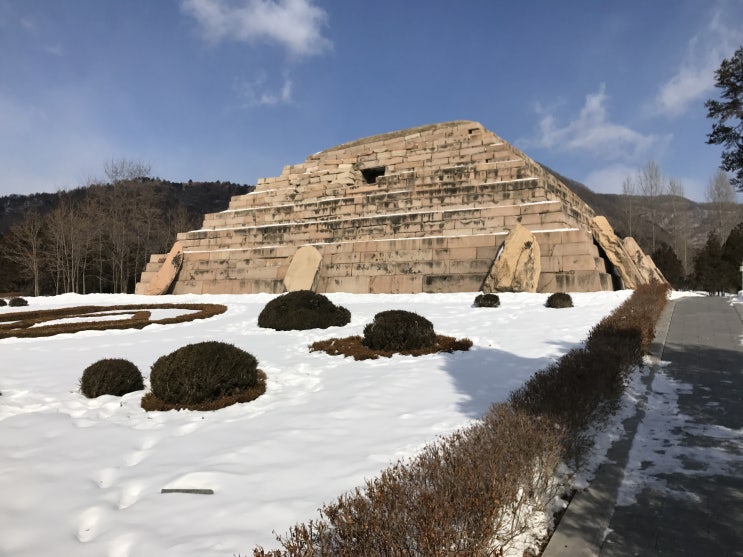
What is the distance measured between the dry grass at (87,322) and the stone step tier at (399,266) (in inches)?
259

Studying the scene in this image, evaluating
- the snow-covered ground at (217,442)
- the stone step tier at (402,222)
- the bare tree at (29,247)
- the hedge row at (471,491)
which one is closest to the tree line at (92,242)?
the bare tree at (29,247)

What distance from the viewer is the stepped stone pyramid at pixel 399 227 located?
64.5 feet

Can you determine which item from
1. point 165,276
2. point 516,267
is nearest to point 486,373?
point 516,267

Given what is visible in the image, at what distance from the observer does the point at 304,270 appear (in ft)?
72.4

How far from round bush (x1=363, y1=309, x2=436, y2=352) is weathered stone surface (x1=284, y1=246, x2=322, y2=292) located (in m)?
12.9

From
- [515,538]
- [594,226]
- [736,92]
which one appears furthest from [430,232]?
[515,538]

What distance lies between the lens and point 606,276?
1836 cm

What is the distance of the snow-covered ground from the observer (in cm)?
292

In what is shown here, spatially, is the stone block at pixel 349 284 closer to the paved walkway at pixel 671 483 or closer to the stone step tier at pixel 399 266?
the stone step tier at pixel 399 266

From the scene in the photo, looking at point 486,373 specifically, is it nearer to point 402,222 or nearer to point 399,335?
point 399,335

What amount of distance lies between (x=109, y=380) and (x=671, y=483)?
22.1ft

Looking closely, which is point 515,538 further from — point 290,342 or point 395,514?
point 290,342

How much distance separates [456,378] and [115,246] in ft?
136

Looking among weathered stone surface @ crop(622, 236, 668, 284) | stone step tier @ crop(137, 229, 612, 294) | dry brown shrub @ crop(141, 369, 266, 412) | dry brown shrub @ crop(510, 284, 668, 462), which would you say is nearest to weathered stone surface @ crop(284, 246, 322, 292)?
stone step tier @ crop(137, 229, 612, 294)
